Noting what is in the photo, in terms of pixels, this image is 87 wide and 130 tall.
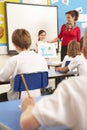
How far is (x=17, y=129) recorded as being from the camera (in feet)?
4.12

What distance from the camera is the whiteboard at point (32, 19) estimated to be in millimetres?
5617

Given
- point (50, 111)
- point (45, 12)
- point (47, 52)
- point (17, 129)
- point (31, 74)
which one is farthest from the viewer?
point (45, 12)

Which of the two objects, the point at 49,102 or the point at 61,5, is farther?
the point at 61,5

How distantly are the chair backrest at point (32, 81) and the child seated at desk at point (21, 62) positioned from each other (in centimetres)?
12

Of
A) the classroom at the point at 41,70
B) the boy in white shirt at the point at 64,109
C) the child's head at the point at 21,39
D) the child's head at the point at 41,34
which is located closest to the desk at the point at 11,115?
the classroom at the point at 41,70

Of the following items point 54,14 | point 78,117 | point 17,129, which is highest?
point 54,14

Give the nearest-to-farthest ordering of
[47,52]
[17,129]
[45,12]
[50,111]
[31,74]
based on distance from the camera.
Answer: [50,111] < [17,129] < [31,74] < [47,52] < [45,12]

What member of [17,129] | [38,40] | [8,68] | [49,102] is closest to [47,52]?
[38,40]

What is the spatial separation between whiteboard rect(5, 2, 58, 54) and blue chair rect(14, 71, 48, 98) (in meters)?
3.06

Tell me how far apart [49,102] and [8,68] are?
1.85 metres

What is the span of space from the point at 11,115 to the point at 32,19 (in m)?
4.70

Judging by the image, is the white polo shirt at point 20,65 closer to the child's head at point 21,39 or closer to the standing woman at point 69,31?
the child's head at point 21,39

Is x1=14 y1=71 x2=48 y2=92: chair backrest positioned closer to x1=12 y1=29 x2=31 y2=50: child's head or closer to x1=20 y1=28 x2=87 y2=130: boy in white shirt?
x1=12 y1=29 x2=31 y2=50: child's head

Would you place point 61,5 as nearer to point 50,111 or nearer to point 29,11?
point 29,11
